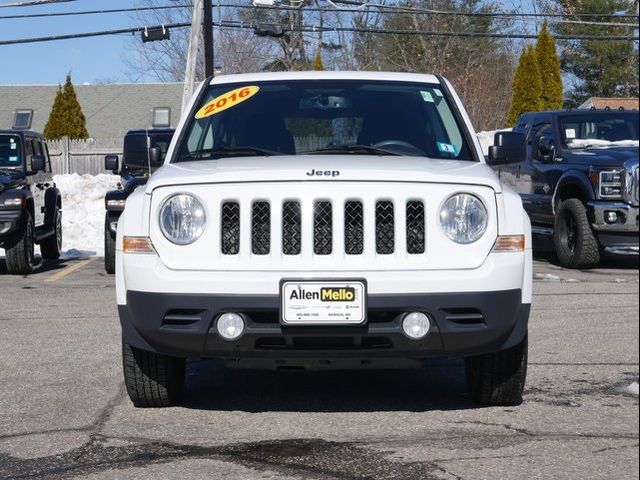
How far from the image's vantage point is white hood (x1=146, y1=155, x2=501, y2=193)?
501cm

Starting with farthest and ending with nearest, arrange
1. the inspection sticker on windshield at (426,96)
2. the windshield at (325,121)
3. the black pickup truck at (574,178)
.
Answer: the black pickup truck at (574,178)
the inspection sticker on windshield at (426,96)
the windshield at (325,121)

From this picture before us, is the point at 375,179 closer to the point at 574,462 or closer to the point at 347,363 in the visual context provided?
the point at 347,363

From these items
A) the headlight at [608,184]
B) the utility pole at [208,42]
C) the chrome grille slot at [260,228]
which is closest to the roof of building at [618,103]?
the headlight at [608,184]

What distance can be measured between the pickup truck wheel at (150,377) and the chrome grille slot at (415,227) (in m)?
1.32

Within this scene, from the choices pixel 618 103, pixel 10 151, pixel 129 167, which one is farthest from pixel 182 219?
pixel 618 103

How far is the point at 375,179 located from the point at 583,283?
719cm

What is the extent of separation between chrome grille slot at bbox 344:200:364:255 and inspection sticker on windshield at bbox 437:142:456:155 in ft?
4.02

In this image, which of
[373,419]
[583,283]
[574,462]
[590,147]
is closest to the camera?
[574,462]

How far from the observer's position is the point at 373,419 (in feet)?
17.6

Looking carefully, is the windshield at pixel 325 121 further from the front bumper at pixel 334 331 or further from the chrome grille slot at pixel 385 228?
the front bumper at pixel 334 331

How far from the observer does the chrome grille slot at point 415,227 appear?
196 inches

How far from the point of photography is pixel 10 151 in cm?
1429

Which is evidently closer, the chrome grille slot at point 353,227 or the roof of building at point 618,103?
the roof of building at point 618,103

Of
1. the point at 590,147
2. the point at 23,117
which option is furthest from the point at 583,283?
the point at 23,117
